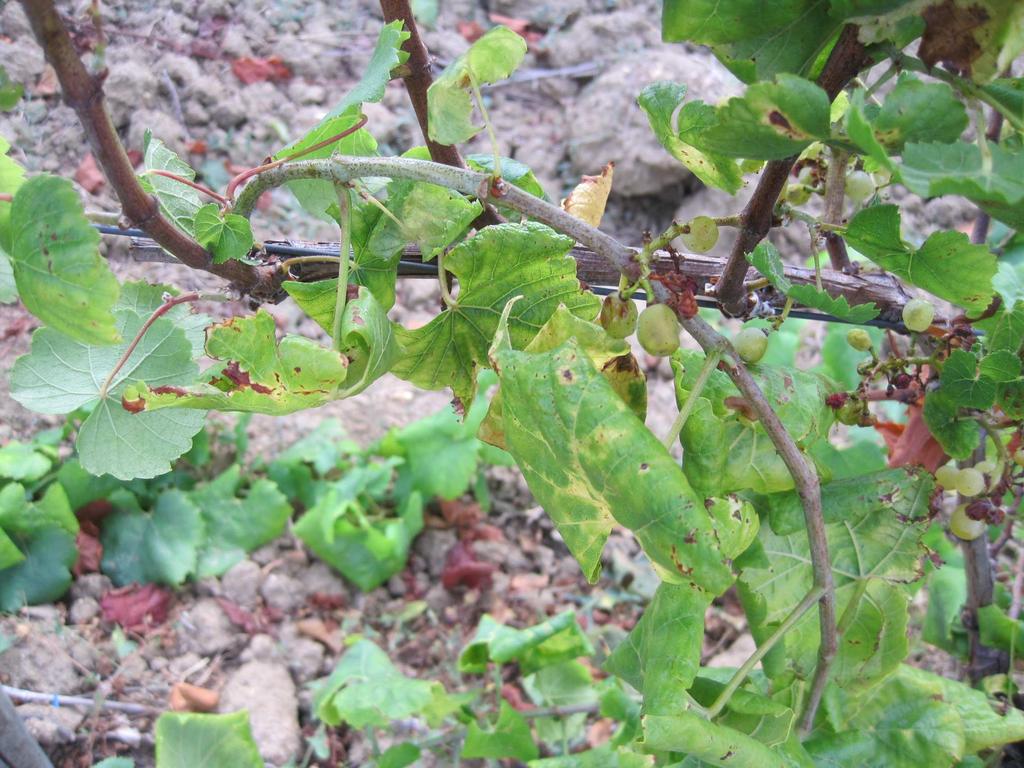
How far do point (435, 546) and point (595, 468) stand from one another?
4.87 ft

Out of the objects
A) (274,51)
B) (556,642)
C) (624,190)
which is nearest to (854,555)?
(556,642)

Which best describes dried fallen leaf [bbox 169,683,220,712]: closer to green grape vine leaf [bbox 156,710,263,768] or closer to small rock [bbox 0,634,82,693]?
small rock [bbox 0,634,82,693]

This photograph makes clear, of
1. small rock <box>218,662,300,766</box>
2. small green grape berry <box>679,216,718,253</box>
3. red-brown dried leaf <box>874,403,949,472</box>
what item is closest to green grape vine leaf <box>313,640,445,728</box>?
small rock <box>218,662,300,766</box>

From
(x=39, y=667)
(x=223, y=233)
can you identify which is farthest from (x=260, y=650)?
(x=223, y=233)

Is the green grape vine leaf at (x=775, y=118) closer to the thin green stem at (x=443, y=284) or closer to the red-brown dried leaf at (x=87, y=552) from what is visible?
the thin green stem at (x=443, y=284)

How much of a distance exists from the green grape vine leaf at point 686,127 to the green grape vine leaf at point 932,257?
119 mm

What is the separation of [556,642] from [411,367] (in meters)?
0.83

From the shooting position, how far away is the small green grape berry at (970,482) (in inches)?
38.7

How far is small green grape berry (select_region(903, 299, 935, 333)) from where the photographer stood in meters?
0.93

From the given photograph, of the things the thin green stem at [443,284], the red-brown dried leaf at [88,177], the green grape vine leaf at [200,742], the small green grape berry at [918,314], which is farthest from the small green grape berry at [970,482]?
the red-brown dried leaf at [88,177]

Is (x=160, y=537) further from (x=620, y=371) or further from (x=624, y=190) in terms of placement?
(x=624, y=190)

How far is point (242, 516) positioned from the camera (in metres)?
1.95

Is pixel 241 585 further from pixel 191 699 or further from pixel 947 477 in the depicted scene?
pixel 947 477

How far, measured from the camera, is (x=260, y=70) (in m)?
2.80
